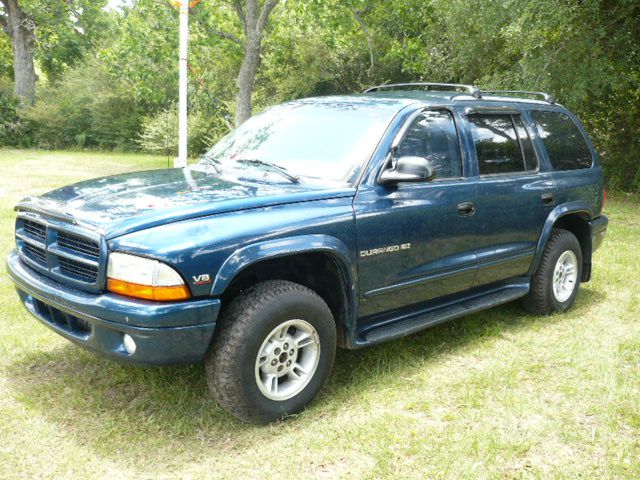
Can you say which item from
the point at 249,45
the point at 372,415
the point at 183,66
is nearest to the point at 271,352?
the point at 372,415

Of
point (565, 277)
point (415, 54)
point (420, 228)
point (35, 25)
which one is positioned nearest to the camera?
point (420, 228)

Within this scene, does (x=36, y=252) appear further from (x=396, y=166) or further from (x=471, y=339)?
(x=471, y=339)

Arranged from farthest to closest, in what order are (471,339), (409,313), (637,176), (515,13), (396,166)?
(637,176)
(515,13)
(471,339)
(409,313)
(396,166)

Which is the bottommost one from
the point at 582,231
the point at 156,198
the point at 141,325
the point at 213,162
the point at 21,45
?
the point at 582,231

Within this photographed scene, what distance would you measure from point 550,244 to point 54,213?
3909mm

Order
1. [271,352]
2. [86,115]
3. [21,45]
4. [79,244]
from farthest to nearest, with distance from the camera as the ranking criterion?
[86,115], [21,45], [271,352], [79,244]

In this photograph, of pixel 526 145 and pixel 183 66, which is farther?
pixel 183 66

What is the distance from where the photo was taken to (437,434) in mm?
3428

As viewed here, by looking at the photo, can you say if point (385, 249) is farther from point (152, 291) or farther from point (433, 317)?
point (152, 291)

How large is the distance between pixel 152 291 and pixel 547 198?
342 centimetres

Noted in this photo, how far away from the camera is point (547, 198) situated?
16.7 feet

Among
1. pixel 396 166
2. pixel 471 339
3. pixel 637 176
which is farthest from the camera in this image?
pixel 637 176

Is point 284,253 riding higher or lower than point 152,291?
higher

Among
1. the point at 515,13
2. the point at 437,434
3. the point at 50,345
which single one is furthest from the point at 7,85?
the point at 437,434
